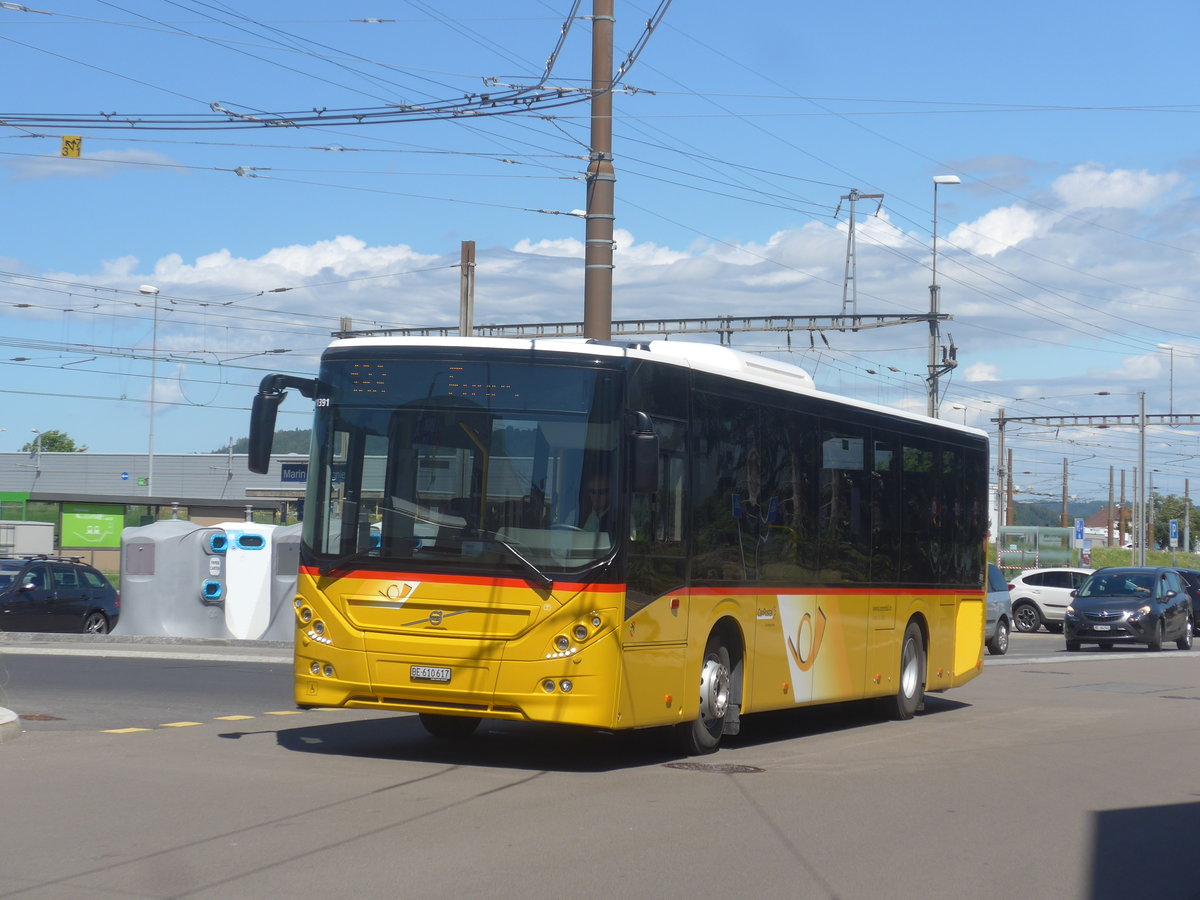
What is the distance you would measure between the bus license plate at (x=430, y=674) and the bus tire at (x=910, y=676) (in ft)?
22.9

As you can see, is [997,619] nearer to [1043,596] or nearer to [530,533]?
[1043,596]

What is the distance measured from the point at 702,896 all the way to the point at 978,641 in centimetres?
1256

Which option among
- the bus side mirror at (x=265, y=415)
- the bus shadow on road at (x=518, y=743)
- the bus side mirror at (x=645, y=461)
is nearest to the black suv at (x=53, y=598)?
the bus shadow on road at (x=518, y=743)

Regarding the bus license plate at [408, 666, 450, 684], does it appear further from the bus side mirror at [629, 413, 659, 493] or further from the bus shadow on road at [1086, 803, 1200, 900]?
the bus shadow on road at [1086, 803, 1200, 900]

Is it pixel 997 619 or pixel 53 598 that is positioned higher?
pixel 53 598

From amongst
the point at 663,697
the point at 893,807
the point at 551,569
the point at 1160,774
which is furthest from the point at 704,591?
the point at 1160,774

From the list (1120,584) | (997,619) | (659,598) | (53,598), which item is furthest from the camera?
(1120,584)

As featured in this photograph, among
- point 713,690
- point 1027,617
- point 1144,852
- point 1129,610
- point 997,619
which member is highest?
point 713,690

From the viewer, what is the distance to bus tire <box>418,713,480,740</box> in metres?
12.7

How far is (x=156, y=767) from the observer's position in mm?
10711

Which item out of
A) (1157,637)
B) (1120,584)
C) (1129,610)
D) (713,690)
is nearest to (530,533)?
(713,690)

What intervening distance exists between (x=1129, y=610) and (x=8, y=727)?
25279mm

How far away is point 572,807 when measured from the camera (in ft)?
30.7

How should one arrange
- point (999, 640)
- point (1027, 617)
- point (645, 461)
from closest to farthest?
1. point (645, 461)
2. point (999, 640)
3. point (1027, 617)
